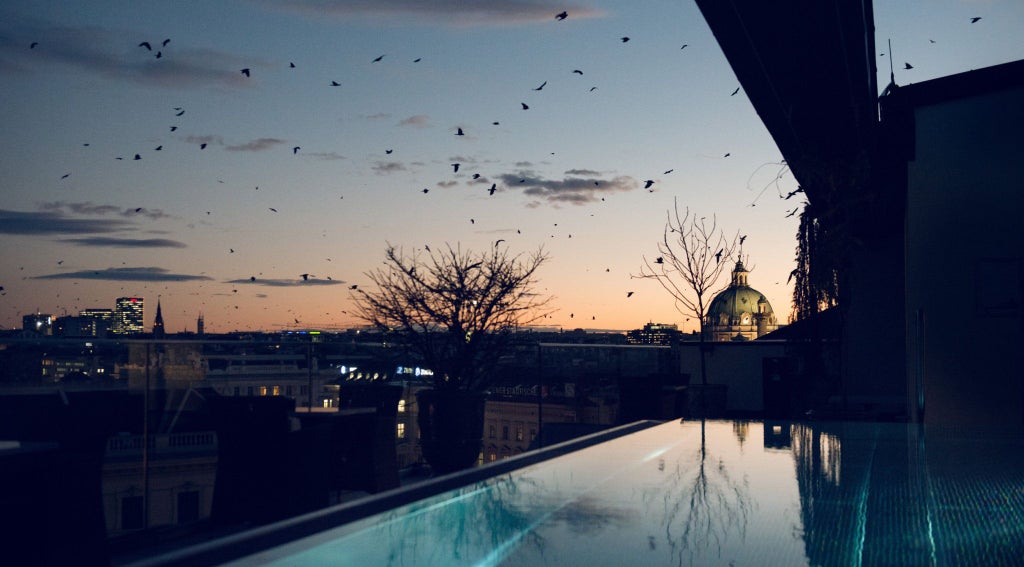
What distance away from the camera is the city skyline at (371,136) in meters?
9.08

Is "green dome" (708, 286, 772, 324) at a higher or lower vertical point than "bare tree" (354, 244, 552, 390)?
higher

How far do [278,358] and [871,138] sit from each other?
5.07 m

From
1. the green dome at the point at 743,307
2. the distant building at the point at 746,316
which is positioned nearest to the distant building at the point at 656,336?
the distant building at the point at 746,316

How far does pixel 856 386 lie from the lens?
12.4 metres

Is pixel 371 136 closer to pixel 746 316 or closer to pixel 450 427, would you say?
pixel 450 427

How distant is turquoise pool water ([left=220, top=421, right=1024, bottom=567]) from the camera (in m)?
1.01

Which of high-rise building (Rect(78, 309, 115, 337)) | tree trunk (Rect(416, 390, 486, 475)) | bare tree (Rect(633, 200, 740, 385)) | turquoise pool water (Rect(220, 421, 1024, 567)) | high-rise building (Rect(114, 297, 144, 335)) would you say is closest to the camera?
turquoise pool water (Rect(220, 421, 1024, 567))

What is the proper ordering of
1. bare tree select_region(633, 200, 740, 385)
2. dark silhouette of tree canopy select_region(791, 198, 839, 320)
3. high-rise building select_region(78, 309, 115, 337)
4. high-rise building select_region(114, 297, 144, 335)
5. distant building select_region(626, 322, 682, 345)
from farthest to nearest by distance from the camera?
high-rise building select_region(114, 297, 144, 335), high-rise building select_region(78, 309, 115, 337), bare tree select_region(633, 200, 740, 385), distant building select_region(626, 322, 682, 345), dark silhouette of tree canopy select_region(791, 198, 839, 320)

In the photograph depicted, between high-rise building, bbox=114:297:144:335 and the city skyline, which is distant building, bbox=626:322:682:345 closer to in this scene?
the city skyline

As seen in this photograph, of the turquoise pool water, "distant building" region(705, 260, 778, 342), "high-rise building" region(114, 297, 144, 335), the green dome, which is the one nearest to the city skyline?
"high-rise building" region(114, 297, 144, 335)

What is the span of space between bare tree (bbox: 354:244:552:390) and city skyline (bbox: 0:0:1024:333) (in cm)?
23

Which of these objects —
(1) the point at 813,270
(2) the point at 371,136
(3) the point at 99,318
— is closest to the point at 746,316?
(3) the point at 99,318

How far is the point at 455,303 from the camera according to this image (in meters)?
9.84

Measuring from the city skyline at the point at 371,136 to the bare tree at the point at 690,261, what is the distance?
205 millimetres
